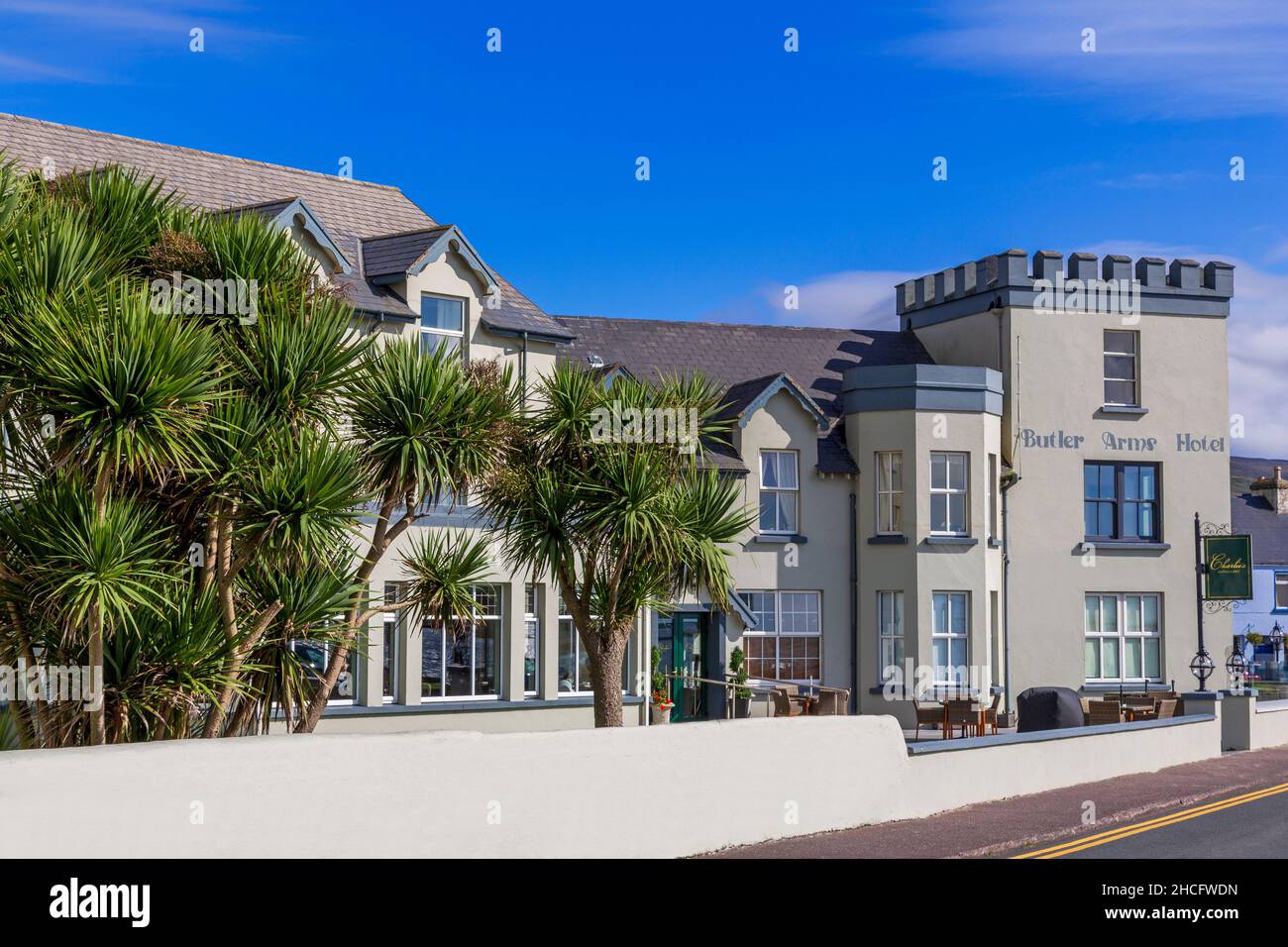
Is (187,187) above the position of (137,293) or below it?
above

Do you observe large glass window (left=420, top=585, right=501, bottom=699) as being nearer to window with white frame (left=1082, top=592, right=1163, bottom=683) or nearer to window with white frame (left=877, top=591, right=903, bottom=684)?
window with white frame (left=877, top=591, right=903, bottom=684)

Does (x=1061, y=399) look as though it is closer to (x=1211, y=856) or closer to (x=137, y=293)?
(x=1211, y=856)

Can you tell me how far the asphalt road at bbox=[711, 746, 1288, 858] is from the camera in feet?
44.1

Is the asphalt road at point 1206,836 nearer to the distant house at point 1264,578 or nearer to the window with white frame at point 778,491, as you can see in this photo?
the window with white frame at point 778,491

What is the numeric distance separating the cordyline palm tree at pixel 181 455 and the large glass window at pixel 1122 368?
2128 centimetres

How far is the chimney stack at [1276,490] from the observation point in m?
61.9

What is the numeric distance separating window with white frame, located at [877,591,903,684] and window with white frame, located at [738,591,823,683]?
1.32 meters

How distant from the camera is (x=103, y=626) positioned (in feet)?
38.9

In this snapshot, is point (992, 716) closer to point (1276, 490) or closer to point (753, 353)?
point (753, 353)

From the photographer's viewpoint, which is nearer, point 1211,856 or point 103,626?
point 103,626

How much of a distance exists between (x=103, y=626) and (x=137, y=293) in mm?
3246

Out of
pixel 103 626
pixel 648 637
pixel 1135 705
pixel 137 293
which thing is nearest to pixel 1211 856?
pixel 103 626

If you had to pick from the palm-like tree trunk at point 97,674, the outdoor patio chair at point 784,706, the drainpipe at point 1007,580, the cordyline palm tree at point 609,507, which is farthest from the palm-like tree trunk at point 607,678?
the drainpipe at point 1007,580

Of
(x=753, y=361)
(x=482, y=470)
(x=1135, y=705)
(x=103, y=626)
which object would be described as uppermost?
(x=753, y=361)
